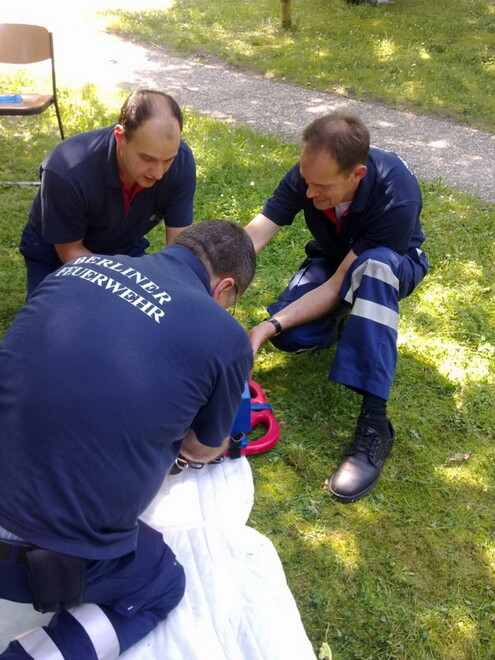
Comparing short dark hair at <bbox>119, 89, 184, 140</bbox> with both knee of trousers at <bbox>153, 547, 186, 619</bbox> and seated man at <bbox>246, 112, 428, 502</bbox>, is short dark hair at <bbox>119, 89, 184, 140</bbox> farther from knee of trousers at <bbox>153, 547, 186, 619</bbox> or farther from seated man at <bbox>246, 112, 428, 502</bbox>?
knee of trousers at <bbox>153, 547, 186, 619</bbox>

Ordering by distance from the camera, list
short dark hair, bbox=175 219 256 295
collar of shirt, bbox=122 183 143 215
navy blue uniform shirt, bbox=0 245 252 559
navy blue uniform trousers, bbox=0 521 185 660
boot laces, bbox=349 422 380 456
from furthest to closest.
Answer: collar of shirt, bbox=122 183 143 215 → boot laces, bbox=349 422 380 456 → short dark hair, bbox=175 219 256 295 → navy blue uniform trousers, bbox=0 521 185 660 → navy blue uniform shirt, bbox=0 245 252 559

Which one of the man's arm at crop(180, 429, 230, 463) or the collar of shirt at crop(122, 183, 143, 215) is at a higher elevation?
the collar of shirt at crop(122, 183, 143, 215)

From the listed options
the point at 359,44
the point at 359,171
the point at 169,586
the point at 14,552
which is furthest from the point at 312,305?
the point at 359,44

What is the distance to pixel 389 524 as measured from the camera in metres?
2.72

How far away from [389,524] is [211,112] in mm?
5184

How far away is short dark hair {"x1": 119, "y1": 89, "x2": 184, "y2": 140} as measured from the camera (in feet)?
8.80

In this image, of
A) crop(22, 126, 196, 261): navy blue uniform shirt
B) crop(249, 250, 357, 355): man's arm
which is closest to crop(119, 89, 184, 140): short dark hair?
crop(22, 126, 196, 261): navy blue uniform shirt

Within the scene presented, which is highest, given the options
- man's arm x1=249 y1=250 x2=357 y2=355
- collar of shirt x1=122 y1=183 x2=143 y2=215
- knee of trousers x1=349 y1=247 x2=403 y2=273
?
collar of shirt x1=122 y1=183 x2=143 y2=215

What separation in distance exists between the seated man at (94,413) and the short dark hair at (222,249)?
6 centimetres

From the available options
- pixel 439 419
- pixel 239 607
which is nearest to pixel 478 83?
pixel 439 419

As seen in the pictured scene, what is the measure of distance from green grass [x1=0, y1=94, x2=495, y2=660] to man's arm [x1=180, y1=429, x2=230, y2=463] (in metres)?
0.57

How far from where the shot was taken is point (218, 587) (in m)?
2.31

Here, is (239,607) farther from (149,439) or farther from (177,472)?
(149,439)

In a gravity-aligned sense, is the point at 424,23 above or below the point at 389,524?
above
